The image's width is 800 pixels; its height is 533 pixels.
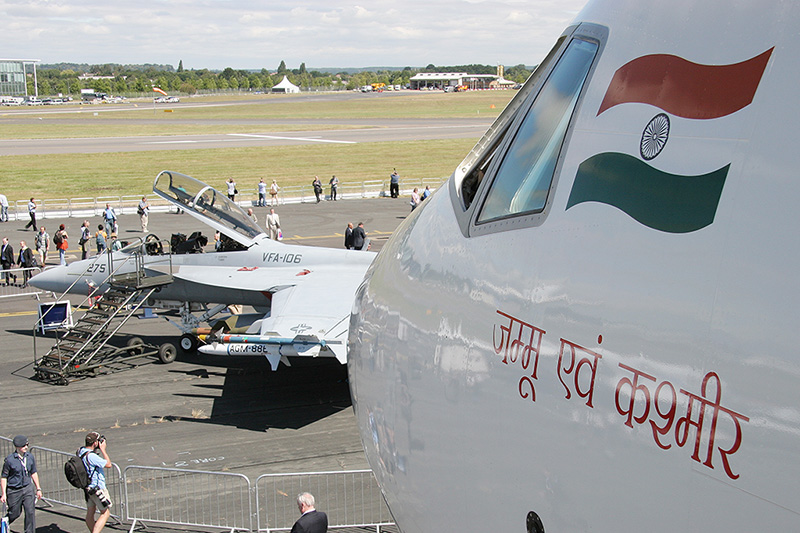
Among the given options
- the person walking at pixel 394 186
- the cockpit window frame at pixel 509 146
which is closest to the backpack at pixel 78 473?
the cockpit window frame at pixel 509 146

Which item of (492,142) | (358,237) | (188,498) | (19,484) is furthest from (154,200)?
(492,142)

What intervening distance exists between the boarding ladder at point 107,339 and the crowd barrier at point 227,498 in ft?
16.7

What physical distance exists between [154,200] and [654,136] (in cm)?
4613

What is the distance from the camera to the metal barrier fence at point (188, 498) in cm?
1158

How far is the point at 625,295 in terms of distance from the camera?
9.38 ft

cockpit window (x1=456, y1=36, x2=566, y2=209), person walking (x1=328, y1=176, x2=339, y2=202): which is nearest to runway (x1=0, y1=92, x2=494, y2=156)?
person walking (x1=328, y1=176, x2=339, y2=202)

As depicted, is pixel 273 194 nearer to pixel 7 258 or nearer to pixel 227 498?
pixel 7 258

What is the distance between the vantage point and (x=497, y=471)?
3621 millimetres

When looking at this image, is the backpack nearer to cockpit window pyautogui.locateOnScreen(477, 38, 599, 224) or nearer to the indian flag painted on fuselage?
cockpit window pyautogui.locateOnScreen(477, 38, 599, 224)

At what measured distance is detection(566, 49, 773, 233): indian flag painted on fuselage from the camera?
2.65m

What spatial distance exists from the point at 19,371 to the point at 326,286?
7377 mm

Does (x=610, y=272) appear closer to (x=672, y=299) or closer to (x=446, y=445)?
(x=672, y=299)

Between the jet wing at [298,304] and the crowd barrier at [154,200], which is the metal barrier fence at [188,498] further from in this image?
the crowd barrier at [154,200]

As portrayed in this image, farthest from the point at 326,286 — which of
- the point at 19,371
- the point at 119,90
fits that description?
the point at 119,90
